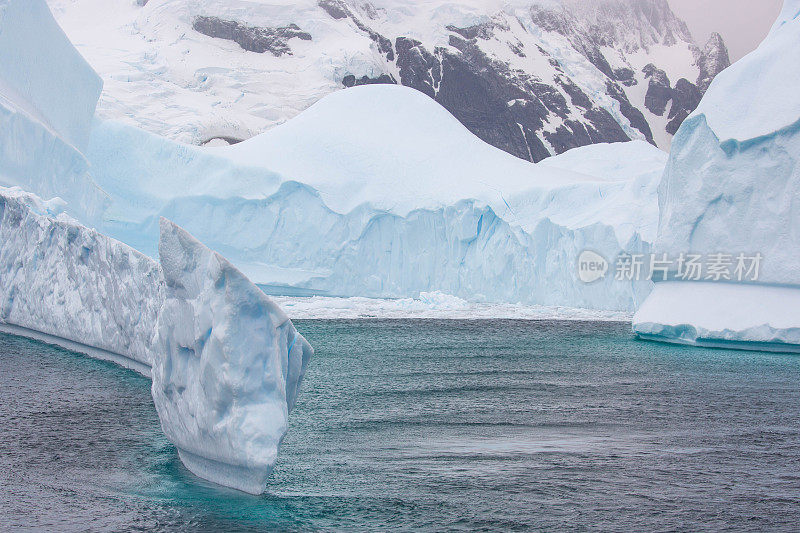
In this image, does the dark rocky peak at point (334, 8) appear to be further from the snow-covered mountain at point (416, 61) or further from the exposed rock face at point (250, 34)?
the exposed rock face at point (250, 34)

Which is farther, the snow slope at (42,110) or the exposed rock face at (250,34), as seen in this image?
the exposed rock face at (250,34)

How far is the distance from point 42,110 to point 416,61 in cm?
4959

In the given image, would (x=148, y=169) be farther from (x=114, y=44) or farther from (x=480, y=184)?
(x=114, y=44)

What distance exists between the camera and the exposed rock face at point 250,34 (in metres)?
53.6

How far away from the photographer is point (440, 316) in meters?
18.9

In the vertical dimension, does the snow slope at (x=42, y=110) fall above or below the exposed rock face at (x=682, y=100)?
below

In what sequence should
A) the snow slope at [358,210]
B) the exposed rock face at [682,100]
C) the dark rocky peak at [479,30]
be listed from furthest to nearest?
the exposed rock face at [682,100] → the dark rocky peak at [479,30] → the snow slope at [358,210]

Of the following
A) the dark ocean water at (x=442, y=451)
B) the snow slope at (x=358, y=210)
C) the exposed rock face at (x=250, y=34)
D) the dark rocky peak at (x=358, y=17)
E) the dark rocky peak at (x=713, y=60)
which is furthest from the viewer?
the dark rocky peak at (x=713, y=60)

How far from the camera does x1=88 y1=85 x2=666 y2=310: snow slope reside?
21.0 m

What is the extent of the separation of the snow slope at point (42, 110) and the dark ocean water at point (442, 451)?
5446mm

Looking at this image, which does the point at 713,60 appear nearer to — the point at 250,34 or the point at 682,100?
the point at 682,100

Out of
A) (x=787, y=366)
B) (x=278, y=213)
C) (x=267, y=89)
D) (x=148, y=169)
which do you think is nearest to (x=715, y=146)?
(x=787, y=366)

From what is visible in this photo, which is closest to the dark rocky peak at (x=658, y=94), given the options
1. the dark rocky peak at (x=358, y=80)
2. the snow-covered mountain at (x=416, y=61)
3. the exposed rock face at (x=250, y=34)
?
the snow-covered mountain at (x=416, y=61)

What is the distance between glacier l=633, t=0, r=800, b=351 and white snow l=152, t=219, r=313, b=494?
33.0 ft
